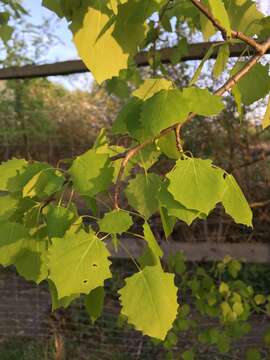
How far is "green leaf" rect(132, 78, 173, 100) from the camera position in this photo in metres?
0.99

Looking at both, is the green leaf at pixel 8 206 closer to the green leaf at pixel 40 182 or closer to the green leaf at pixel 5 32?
the green leaf at pixel 40 182

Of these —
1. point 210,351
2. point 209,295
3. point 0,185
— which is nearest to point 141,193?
point 0,185

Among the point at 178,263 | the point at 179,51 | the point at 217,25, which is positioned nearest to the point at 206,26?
the point at 217,25

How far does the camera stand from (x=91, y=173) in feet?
2.94

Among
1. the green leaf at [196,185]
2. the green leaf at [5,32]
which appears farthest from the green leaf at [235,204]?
the green leaf at [5,32]

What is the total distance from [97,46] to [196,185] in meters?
0.31

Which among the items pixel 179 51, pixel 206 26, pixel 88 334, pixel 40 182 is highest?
Result: pixel 179 51

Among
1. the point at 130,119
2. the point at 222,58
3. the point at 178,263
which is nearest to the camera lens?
the point at 130,119

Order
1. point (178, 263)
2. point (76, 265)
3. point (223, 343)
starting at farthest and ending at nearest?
point (178, 263), point (223, 343), point (76, 265)

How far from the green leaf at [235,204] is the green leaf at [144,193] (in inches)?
6.0

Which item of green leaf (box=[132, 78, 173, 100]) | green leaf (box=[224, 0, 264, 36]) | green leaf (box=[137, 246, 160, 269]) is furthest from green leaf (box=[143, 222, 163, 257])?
green leaf (box=[224, 0, 264, 36])

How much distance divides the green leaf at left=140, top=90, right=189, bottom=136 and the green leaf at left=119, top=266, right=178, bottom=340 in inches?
10.2

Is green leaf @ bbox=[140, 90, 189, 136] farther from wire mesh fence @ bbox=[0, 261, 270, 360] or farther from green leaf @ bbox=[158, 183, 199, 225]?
wire mesh fence @ bbox=[0, 261, 270, 360]

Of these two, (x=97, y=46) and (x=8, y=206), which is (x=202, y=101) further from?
(x=8, y=206)
